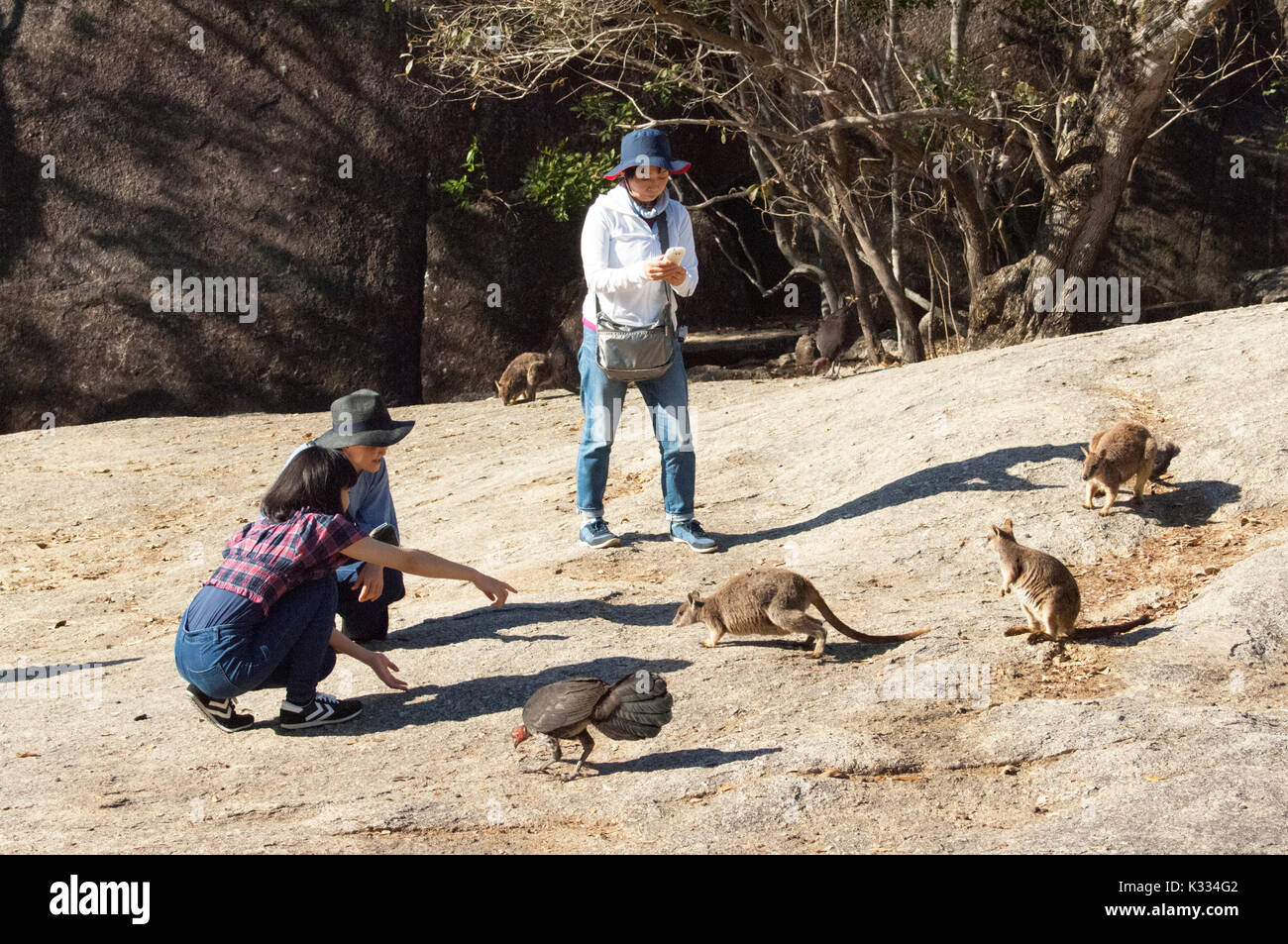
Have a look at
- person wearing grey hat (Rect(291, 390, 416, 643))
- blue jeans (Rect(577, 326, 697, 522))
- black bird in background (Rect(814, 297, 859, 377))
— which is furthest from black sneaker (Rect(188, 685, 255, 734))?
black bird in background (Rect(814, 297, 859, 377))

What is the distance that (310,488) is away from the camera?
4.67 m

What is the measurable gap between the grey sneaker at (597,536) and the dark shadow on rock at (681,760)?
8.66ft

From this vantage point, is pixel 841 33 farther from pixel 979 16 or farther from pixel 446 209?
pixel 446 209

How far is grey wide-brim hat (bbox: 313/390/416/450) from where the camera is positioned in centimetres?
523

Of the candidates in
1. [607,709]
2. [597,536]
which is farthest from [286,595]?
[597,536]

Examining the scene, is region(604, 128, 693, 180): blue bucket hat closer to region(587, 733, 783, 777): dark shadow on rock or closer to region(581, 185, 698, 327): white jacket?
region(581, 185, 698, 327): white jacket

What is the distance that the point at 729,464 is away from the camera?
342 inches

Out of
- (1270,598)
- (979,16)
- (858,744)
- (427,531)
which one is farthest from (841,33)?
(858,744)

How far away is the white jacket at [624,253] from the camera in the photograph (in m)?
6.49

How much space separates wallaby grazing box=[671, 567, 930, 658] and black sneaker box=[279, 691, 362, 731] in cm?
150

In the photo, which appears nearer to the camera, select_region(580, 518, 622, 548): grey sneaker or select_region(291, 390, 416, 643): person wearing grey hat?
select_region(291, 390, 416, 643): person wearing grey hat

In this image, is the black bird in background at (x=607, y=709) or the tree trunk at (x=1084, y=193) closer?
the black bird in background at (x=607, y=709)

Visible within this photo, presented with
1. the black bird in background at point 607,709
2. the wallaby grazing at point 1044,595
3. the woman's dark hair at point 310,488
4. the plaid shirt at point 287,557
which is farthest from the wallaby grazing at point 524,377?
the black bird in background at point 607,709

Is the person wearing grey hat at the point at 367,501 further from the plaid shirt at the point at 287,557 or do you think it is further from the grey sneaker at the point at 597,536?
Answer: the grey sneaker at the point at 597,536
